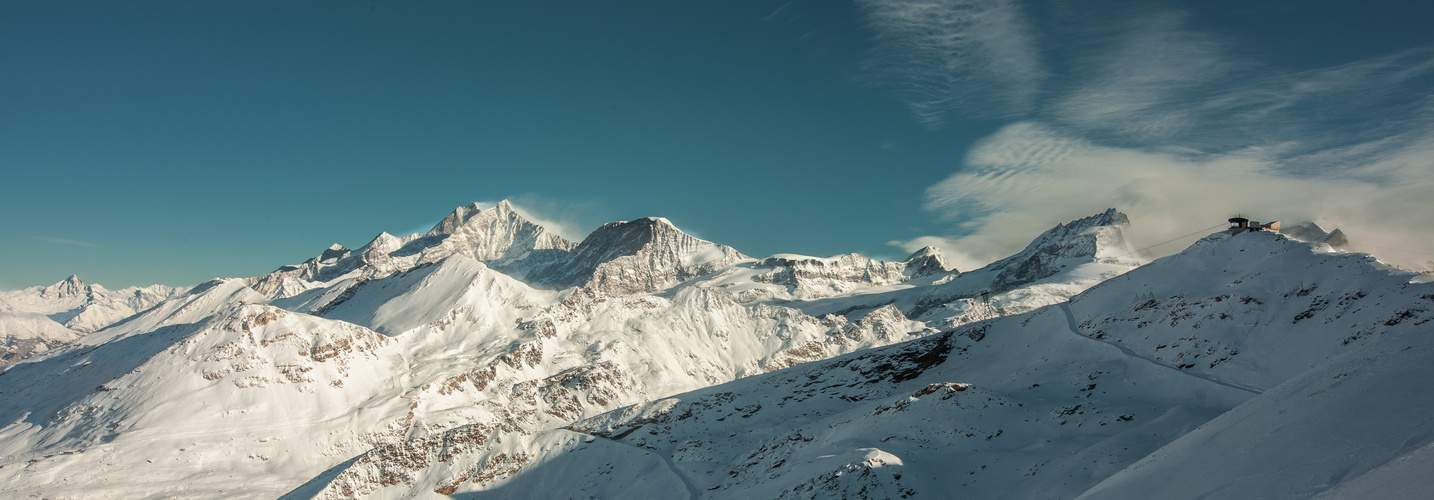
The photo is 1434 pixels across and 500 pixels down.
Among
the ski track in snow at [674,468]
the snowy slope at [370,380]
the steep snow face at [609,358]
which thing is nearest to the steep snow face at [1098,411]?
the ski track in snow at [674,468]

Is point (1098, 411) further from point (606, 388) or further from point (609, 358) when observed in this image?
point (609, 358)

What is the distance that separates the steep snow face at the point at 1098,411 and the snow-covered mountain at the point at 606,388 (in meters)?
0.34

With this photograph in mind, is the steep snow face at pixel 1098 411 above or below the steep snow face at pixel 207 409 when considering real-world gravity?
below

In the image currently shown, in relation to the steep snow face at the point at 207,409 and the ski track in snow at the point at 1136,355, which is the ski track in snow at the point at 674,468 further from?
the steep snow face at the point at 207,409

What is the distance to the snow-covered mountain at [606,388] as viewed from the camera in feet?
146

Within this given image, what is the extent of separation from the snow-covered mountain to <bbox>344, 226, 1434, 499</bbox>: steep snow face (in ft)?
1.13

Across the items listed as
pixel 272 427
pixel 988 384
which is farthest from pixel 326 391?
pixel 988 384

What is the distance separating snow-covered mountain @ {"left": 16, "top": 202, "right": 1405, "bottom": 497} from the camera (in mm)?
44531

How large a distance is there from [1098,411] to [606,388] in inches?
3775

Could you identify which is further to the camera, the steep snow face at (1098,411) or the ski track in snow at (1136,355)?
the ski track in snow at (1136,355)

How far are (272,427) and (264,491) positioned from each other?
50.0ft

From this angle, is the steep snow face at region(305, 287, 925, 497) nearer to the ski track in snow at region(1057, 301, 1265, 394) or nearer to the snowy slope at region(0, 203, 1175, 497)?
the snowy slope at region(0, 203, 1175, 497)

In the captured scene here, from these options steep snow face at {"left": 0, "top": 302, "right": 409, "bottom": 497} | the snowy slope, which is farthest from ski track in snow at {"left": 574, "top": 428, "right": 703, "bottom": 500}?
steep snow face at {"left": 0, "top": 302, "right": 409, "bottom": 497}

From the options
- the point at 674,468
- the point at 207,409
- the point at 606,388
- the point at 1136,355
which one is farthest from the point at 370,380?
the point at 1136,355
